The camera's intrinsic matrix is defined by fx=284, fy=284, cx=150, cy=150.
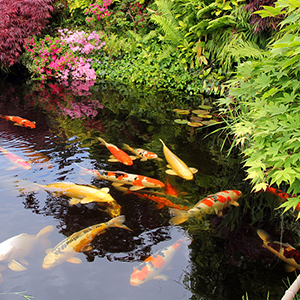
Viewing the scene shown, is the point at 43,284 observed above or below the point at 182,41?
Result: below

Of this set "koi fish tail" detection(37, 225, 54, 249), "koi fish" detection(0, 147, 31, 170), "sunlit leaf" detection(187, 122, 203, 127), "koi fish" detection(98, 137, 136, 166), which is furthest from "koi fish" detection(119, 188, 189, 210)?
"sunlit leaf" detection(187, 122, 203, 127)

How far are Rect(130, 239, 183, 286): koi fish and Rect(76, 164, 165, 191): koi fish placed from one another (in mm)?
991

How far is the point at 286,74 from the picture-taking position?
1943 mm

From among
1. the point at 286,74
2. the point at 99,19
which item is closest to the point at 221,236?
the point at 286,74

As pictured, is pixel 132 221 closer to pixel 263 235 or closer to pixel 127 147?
pixel 263 235

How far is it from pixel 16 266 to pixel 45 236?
36cm

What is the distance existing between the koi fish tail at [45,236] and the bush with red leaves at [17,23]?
9.21 meters

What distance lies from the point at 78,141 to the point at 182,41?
505 centimetres

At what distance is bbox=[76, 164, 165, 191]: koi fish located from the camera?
3.29m

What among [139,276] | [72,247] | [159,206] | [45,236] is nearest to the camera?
[139,276]

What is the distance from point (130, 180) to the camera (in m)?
3.34

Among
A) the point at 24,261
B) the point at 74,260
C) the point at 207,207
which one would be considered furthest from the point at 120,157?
the point at 24,261

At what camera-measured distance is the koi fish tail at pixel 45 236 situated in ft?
8.18

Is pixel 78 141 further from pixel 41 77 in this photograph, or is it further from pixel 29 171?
pixel 41 77
